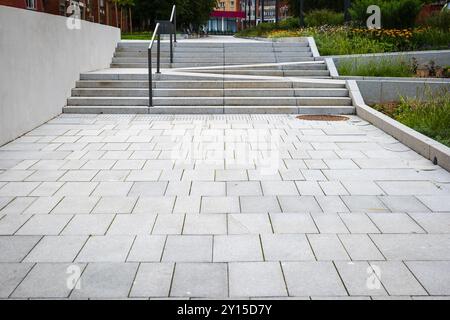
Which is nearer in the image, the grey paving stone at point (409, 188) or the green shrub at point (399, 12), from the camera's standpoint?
the grey paving stone at point (409, 188)

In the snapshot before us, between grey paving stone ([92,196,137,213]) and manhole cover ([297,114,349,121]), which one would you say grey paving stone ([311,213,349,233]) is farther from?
manhole cover ([297,114,349,121])

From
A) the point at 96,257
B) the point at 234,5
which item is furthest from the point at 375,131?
the point at 234,5

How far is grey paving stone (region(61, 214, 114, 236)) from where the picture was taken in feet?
14.3

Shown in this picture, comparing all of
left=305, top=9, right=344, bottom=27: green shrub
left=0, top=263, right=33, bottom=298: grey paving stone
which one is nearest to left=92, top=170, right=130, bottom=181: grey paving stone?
left=0, top=263, right=33, bottom=298: grey paving stone

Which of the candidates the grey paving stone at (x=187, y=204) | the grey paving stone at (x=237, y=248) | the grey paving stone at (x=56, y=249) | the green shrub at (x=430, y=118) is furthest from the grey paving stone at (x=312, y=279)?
the green shrub at (x=430, y=118)

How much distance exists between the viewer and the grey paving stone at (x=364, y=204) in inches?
194

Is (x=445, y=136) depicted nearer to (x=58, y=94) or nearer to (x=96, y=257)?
(x=96, y=257)

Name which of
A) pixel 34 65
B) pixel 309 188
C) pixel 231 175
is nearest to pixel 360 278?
pixel 309 188

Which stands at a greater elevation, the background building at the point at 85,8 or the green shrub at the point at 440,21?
the background building at the point at 85,8

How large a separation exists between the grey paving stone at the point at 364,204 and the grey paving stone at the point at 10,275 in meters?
3.06

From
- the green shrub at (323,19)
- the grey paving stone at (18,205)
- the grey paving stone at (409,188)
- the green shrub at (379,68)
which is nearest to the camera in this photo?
the grey paving stone at (18,205)

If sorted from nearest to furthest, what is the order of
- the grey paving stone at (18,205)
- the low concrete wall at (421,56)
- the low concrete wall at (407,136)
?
1. the grey paving stone at (18,205)
2. the low concrete wall at (407,136)
3. the low concrete wall at (421,56)

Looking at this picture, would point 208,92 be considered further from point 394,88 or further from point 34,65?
point 394,88

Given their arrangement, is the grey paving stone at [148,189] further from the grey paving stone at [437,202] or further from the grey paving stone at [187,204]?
the grey paving stone at [437,202]
